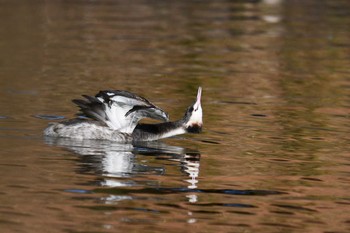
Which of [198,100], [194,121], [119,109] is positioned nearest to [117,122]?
[119,109]

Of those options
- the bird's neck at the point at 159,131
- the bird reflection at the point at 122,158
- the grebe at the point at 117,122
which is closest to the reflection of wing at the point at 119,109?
the grebe at the point at 117,122

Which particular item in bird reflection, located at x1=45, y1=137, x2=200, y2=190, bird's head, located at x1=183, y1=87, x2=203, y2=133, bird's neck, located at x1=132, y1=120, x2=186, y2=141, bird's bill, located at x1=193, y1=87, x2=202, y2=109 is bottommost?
bird reflection, located at x1=45, y1=137, x2=200, y2=190

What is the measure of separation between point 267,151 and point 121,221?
441 cm

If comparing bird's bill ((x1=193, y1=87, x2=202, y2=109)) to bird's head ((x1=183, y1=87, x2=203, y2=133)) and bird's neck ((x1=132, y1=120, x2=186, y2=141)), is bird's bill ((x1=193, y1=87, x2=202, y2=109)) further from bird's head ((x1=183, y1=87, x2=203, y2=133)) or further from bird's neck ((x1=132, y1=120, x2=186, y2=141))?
bird's neck ((x1=132, y1=120, x2=186, y2=141))

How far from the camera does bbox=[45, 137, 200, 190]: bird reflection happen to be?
12938mm

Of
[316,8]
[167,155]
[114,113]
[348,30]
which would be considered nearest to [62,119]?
[114,113]

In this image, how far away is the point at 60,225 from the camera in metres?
10.5

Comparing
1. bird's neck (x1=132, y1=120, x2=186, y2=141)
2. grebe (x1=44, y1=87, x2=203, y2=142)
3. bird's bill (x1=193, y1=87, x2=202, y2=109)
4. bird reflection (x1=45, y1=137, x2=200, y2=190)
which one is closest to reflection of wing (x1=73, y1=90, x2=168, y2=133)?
grebe (x1=44, y1=87, x2=203, y2=142)

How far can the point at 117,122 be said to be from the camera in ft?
50.0

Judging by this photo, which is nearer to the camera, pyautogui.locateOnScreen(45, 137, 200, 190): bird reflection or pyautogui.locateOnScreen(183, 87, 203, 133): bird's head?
pyautogui.locateOnScreen(45, 137, 200, 190): bird reflection

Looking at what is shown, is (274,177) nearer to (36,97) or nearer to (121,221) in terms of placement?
(121,221)

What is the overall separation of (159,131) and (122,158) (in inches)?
54.5

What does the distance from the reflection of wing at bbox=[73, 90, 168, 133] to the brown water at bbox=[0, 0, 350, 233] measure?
1.25 feet

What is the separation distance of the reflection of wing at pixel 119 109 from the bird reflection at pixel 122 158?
31 centimetres
